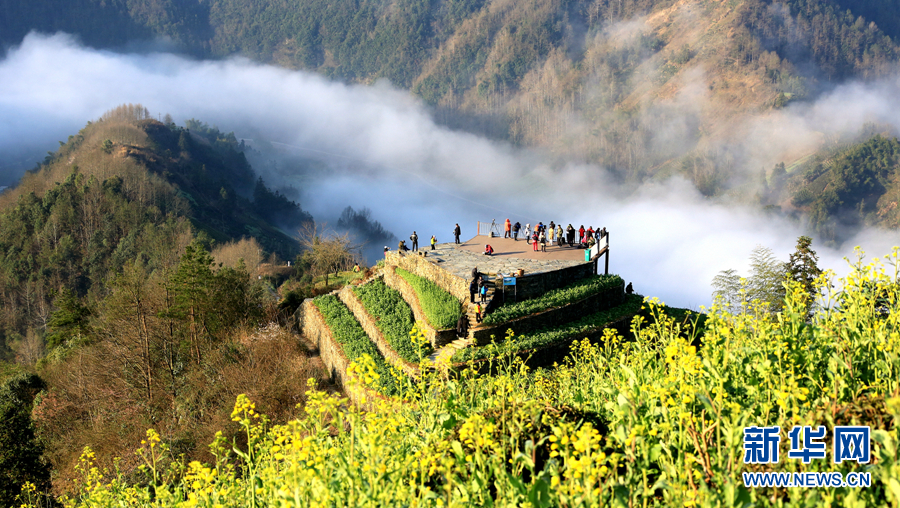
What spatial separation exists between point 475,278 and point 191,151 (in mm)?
142815

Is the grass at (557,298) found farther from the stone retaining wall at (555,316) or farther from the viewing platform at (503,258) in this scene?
the viewing platform at (503,258)

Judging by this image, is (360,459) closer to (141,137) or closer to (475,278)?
(475,278)

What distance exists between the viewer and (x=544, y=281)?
75.8ft

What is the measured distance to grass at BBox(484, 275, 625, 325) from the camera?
2100 cm

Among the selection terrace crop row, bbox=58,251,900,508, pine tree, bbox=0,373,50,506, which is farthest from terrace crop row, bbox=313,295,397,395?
terrace crop row, bbox=58,251,900,508

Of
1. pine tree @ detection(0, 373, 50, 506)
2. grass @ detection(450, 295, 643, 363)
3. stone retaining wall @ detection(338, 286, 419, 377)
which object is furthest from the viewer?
pine tree @ detection(0, 373, 50, 506)

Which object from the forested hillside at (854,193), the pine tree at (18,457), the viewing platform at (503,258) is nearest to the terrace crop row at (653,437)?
the viewing platform at (503,258)

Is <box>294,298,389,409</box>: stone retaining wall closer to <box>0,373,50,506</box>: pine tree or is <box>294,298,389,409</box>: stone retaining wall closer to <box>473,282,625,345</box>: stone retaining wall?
<box>473,282,625,345</box>: stone retaining wall

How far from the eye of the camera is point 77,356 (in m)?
32.9

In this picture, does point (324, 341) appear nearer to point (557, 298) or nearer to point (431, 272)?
point (431, 272)

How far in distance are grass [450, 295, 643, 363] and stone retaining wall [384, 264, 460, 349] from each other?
1.50 metres

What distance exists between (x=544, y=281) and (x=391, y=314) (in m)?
6.75

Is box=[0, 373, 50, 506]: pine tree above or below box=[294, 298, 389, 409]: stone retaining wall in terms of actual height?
below

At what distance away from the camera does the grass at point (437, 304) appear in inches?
833
